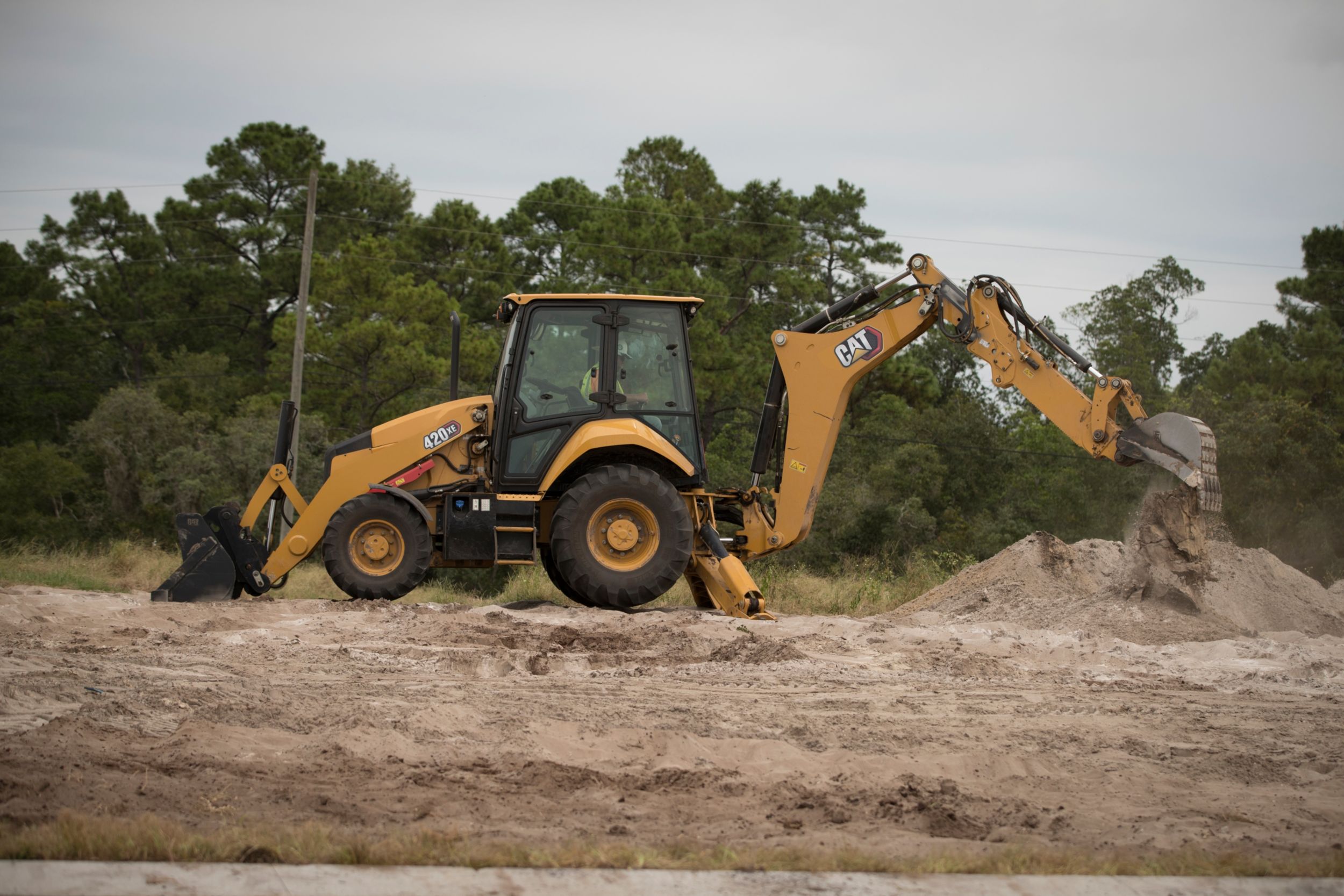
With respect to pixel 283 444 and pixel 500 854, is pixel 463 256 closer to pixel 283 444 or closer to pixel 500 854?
pixel 283 444

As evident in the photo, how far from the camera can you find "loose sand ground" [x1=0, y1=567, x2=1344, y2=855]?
4484mm

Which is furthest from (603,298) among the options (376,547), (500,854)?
(500,854)

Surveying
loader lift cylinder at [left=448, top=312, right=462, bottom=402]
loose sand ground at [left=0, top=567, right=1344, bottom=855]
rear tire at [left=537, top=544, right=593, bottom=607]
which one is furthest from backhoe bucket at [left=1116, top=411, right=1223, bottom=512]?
loader lift cylinder at [left=448, top=312, right=462, bottom=402]

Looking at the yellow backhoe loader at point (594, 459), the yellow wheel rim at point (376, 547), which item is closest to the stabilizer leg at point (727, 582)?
the yellow backhoe loader at point (594, 459)

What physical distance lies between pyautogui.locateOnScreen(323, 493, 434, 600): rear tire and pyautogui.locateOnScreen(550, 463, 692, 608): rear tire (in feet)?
4.27

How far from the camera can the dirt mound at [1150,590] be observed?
32.6ft

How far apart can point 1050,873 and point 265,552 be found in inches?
337

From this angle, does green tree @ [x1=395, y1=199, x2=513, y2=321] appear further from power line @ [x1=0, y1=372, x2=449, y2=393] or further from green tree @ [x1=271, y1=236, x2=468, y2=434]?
power line @ [x1=0, y1=372, x2=449, y2=393]

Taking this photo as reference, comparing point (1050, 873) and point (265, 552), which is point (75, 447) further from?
point (1050, 873)

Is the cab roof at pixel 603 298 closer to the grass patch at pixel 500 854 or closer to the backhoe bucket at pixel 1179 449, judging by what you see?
the backhoe bucket at pixel 1179 449

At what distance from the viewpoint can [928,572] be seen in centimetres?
1616


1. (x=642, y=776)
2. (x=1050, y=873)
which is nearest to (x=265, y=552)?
(x=642, y=776)

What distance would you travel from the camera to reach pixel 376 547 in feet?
34.1

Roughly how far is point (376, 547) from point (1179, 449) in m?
6.93
